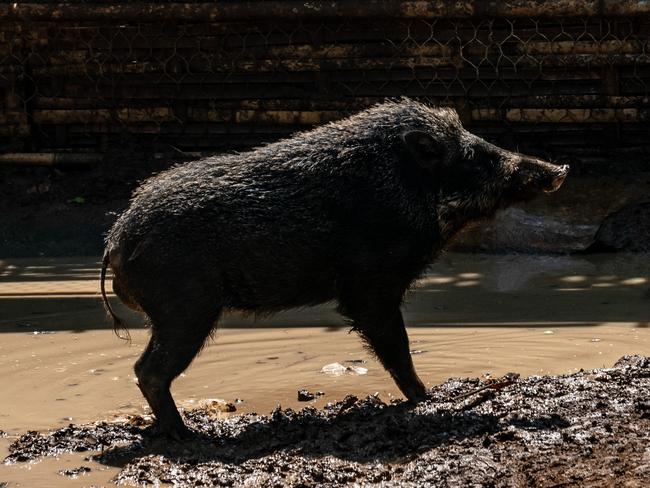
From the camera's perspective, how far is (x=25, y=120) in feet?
39.8

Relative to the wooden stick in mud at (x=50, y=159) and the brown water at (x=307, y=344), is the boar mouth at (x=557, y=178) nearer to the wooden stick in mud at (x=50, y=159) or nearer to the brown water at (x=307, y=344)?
the brown water at (x=307, y=344)

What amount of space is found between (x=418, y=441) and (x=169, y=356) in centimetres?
125

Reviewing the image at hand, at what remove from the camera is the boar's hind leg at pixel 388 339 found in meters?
5.86

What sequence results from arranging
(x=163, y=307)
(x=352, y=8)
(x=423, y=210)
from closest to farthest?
(x=163, y=307) < (x=423, y=210) < (x=352, y=8)

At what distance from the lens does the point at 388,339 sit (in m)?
5.91

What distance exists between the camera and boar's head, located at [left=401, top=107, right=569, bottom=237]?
601 cm

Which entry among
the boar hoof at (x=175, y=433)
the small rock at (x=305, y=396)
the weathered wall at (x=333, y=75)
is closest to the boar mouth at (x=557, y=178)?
the small rock at (x=305, y=396)

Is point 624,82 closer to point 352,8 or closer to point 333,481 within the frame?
point 352,8

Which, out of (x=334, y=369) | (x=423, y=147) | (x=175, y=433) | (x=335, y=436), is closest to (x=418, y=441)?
(x=335, y=436)

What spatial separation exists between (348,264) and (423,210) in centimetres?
48

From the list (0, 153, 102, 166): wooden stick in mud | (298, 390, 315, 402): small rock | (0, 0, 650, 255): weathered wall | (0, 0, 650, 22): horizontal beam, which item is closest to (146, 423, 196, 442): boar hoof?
(298, 390, 315, 402): small rock

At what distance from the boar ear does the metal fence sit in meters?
5.11

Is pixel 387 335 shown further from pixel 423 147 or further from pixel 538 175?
pixel 538 175

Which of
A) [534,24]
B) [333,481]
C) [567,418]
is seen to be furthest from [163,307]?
[534,24]
